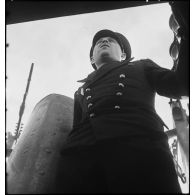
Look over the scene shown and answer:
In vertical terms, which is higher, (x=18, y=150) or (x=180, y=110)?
(x=180, y=110)

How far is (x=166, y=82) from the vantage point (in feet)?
7.64

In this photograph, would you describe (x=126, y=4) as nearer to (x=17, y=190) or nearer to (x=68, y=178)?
(x=68, y=178)

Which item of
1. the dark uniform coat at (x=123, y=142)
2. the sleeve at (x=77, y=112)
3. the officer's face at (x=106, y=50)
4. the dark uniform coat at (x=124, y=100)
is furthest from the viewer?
the officer's face at (x=106, y=50)

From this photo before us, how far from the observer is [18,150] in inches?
101

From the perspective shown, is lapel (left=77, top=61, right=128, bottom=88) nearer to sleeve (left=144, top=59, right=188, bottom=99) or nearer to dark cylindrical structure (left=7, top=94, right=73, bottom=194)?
sleeve (left=144, top=59, right=188, bottom=99)

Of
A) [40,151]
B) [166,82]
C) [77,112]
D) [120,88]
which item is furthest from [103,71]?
[40,151]

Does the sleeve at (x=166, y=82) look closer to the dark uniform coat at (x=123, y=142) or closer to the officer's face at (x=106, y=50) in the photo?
the dark uniform coat at (x=123, y=142)

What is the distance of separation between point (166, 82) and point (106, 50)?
1192 mm

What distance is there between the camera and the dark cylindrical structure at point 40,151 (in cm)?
212

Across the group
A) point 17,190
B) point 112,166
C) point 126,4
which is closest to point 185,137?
point 112,166

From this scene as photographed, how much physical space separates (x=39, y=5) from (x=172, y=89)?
1.31 m

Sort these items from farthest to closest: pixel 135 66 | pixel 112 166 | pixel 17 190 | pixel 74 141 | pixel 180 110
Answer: pixel 135 66
pixel 180 110
pixel 74 141
pixel 17 190
pixel 112 166

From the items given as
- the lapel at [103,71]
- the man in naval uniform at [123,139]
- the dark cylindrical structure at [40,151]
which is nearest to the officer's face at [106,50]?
the lapel at [103,71]

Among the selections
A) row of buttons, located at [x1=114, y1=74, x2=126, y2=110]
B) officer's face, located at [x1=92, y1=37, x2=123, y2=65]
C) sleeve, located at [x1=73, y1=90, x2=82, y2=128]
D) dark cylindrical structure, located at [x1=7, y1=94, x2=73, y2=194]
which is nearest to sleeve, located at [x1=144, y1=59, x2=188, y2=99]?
row of buttons, located at [x1=114, y1=74, x2=126, y2=110]
